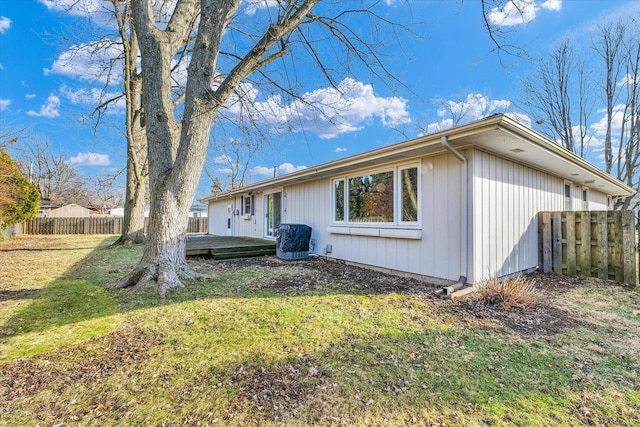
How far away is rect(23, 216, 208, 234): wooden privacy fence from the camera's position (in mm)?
17766

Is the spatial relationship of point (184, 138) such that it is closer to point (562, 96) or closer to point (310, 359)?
point (310, 359)

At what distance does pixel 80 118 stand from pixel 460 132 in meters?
10.1

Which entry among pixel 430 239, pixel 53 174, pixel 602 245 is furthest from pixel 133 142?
pixel 53 174

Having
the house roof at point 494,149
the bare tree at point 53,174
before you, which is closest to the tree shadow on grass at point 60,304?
the house roof at point 494,149

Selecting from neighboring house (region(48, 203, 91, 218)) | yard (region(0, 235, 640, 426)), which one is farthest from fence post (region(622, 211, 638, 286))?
neighboring house (region(48, 203, 91, 218))

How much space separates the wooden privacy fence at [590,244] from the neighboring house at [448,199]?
0.27 m

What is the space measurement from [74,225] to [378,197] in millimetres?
21690

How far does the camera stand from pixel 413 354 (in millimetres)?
2635

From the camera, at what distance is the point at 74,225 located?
752 inches

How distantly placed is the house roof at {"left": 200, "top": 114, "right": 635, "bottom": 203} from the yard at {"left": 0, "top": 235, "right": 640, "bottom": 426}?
237cm

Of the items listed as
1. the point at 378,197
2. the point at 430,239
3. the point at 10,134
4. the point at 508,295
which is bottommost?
the point at 508,295

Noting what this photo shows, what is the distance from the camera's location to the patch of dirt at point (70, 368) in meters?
2.10

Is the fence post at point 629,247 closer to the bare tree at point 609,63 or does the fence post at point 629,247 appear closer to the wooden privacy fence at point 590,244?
→ the wooden privacy fence at point 590,244

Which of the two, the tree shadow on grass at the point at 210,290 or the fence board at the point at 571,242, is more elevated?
the fence board at the point at 571,242
